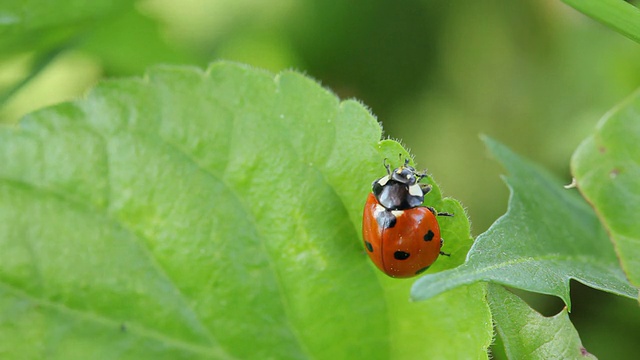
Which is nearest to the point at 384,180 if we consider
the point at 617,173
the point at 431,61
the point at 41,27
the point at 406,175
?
the point at 406,175

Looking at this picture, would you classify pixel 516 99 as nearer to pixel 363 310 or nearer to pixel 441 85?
pixel 441 85

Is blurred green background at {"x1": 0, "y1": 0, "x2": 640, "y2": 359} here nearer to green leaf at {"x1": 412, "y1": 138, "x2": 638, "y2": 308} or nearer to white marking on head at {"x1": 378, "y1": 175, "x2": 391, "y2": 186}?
green leaf at {"x1": 412, "y1": 138, "x2": 638, "y2": 308}

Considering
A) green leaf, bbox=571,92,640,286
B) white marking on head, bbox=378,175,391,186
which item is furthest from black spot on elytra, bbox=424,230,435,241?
green leaf, bbox=571,92,640,286

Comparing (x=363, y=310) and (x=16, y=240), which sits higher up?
(x=16, y=240)

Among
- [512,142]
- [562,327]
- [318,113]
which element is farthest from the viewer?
[512,142]

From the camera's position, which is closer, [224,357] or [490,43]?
[224,357]

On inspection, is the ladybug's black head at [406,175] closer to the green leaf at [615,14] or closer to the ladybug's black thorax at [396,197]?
the ladybug's black thorax at [396,197]

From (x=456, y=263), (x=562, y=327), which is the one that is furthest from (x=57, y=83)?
(x=562, y=327)
